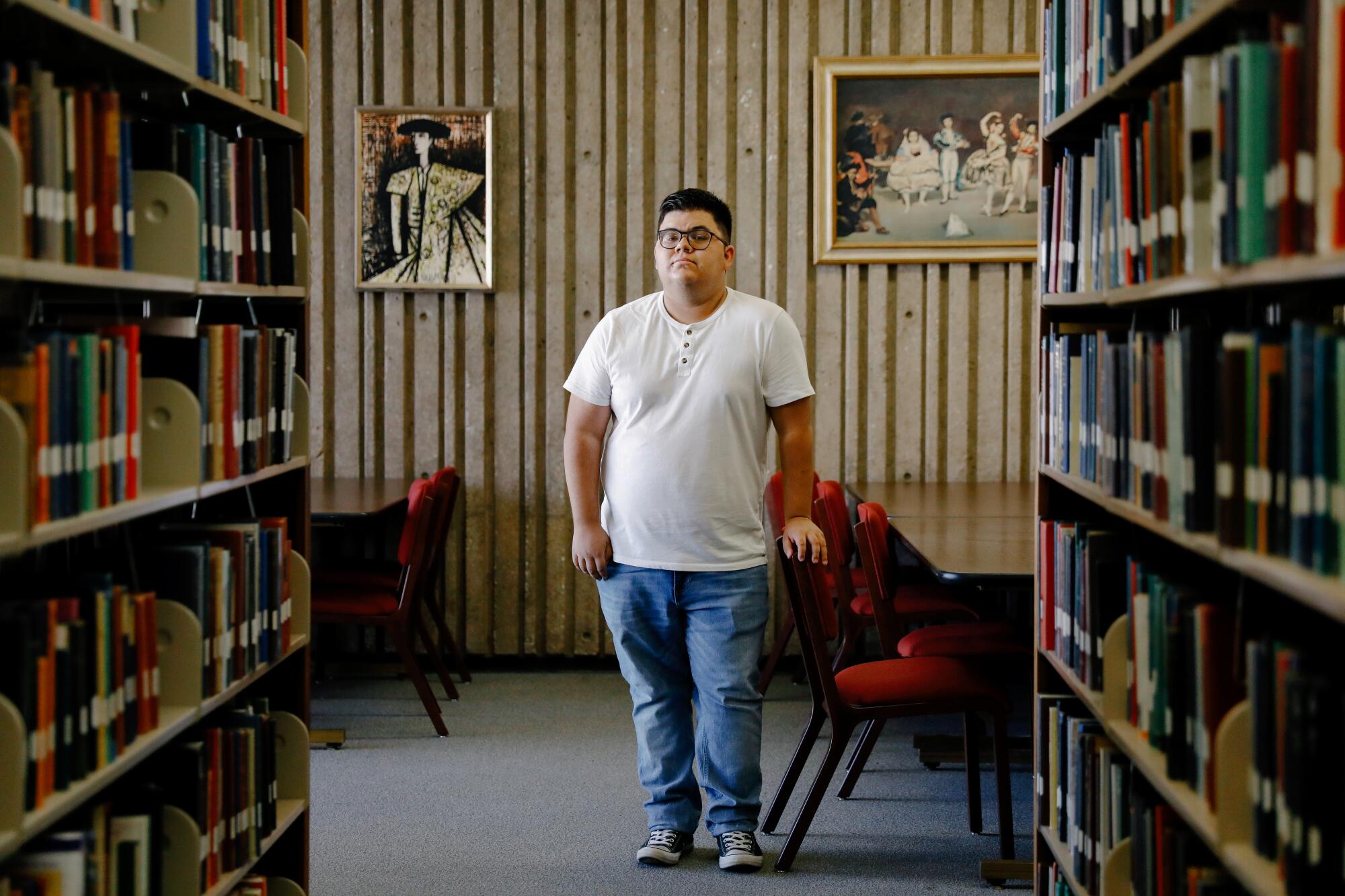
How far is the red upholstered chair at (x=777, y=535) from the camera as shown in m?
4.26

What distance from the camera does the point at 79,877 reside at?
1.90 meters

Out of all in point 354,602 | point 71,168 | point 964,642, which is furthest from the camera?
point 354,602

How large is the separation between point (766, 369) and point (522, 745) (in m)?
1.87

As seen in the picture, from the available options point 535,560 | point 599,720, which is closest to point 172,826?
point 599,720

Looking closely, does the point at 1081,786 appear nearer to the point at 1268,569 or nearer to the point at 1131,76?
the point at 1268,569

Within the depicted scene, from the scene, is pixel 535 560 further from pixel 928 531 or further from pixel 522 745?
pixel 928 531

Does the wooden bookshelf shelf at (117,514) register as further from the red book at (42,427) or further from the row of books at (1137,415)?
the row of books at (1137,415)

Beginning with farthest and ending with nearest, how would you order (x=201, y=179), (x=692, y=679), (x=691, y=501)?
(x=692, y=679)
(x=691, y=501)
(x=201, y=179)

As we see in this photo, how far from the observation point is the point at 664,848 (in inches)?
137

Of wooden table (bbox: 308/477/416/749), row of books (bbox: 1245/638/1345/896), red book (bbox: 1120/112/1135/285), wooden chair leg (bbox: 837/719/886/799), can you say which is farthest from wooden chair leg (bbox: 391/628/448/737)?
row of books (bbox: 1245/638/1345/896)

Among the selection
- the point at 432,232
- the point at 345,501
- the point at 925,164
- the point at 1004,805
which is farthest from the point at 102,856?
the point at 925,164

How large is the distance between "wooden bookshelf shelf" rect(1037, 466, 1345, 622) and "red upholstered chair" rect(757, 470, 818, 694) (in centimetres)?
206

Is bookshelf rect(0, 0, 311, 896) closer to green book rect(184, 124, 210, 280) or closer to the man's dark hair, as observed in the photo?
green book rect(184, 124, 210, 280)

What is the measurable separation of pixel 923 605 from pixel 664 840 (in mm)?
1415
